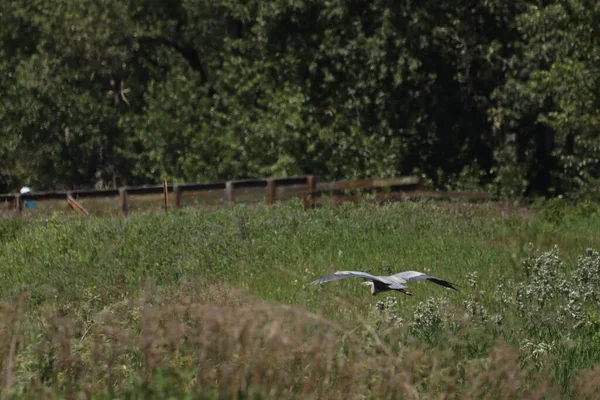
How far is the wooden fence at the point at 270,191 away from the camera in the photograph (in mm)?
26016

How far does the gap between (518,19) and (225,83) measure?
31.6 ft

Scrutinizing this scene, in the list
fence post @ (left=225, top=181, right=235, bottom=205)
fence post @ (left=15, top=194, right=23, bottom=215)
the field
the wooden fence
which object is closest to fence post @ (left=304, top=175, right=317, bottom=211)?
the wooden fence

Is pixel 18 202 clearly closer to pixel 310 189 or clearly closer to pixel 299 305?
pixel 310 189

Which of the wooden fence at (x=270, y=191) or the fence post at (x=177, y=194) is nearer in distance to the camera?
the wooden fence at (x=270, y=191)

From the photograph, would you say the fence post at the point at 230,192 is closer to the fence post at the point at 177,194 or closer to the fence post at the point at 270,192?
the fence post at the point at 270,192

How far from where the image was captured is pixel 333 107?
33.2 metres

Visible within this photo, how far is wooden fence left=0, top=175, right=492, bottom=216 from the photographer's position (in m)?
26.0

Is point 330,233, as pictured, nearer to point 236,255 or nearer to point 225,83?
point 236,255

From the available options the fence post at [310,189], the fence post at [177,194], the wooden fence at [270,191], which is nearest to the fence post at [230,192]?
the wooden fence at [270,191]

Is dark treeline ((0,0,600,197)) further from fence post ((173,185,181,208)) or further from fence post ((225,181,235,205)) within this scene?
fence post ((173,185,181,208))

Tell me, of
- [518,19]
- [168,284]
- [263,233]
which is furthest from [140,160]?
[168,284]

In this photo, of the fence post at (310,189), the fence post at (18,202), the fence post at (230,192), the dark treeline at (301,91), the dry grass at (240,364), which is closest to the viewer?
the dry grass at (240,364)

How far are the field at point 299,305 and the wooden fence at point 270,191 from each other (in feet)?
5.46

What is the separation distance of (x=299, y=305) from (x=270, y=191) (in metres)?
14.2
